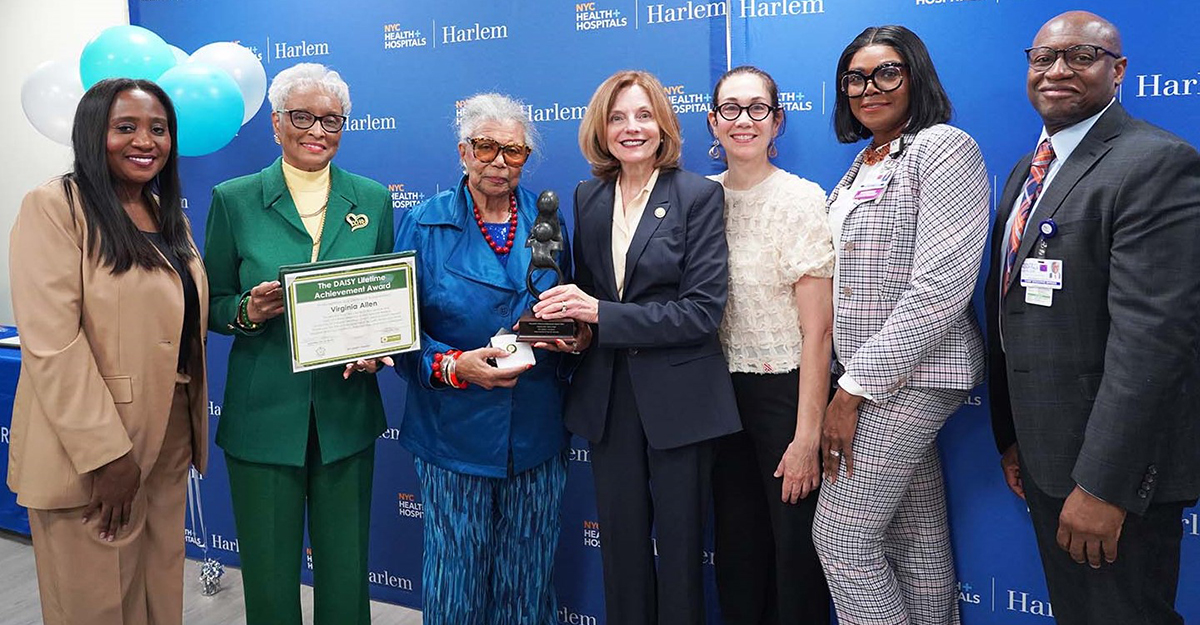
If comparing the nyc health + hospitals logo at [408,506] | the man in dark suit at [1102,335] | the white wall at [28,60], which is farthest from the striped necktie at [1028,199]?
the white wall at [28,60]

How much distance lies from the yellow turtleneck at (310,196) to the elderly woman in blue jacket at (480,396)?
0.23m

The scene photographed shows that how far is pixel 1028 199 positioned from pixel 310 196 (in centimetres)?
185

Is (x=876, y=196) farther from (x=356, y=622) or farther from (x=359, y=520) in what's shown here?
(x=356, y=622)

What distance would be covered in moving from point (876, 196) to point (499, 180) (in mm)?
965

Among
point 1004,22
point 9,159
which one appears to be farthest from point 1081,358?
point 9,159

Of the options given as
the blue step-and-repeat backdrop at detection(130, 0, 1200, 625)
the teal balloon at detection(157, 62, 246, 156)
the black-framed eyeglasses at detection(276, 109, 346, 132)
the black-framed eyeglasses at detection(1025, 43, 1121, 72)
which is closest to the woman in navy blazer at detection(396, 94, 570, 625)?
the black-framed eyeglasses at detection(276, 109, 346, 132)

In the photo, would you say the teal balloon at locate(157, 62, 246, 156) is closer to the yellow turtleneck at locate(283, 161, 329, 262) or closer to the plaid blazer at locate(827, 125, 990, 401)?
the yellow turtleneck at locate(283, 161, 329, 262)

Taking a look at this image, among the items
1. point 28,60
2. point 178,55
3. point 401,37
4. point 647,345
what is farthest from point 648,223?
point 28,60

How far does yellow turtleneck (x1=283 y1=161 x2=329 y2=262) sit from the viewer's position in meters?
2.38

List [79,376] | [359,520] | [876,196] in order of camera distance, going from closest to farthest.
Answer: [79,376] → [876,196] → [359,520]

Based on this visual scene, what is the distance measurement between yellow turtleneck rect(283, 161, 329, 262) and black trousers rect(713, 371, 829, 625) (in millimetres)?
1231

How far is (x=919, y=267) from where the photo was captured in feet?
6.75

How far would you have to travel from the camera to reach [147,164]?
214 cm

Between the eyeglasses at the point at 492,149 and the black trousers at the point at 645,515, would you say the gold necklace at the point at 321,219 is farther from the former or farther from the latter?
the black trousers at the point at 645,515
